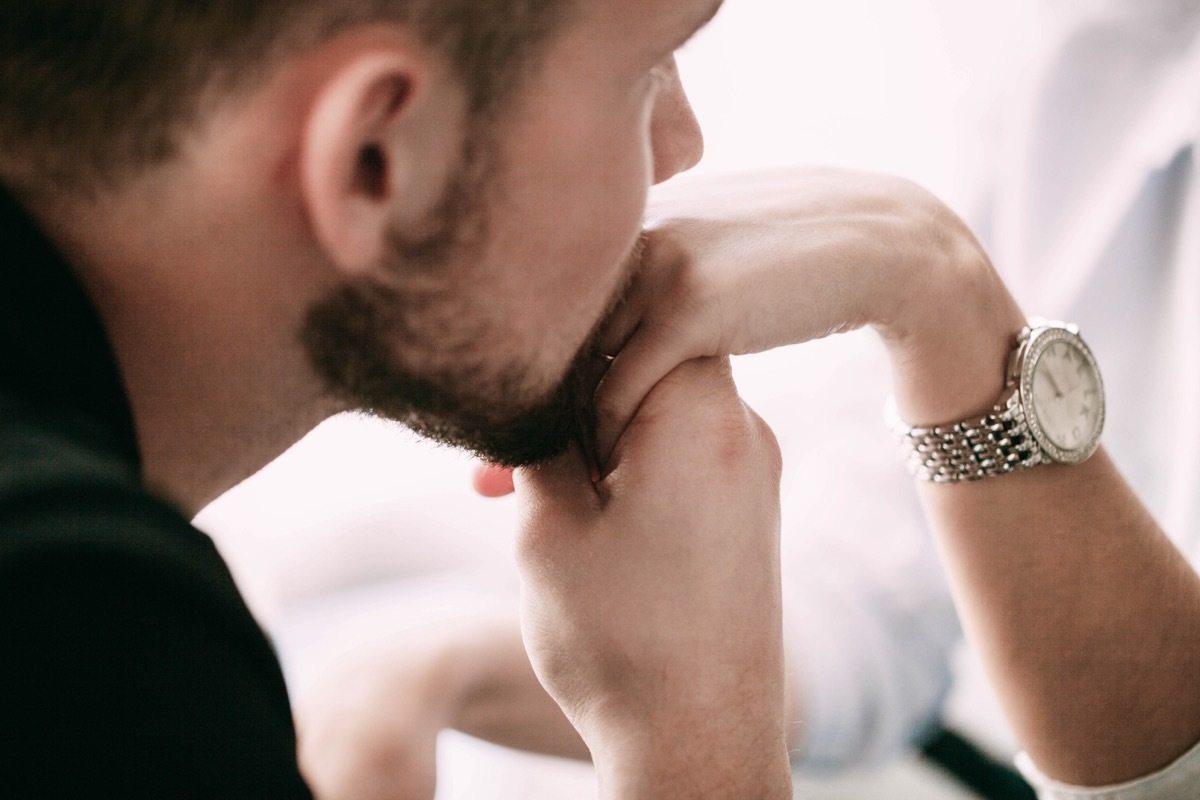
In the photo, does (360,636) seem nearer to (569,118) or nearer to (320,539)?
(320,539)

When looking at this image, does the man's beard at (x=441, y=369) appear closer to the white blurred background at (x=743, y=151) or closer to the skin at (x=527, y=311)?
the skin at (x=527, y=311)

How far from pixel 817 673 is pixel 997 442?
544mm

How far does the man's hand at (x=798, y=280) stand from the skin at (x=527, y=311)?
4 centimetres

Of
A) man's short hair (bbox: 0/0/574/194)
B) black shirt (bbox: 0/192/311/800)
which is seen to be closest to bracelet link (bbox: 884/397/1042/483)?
man's short hair (bbox: 0/0/574/194)

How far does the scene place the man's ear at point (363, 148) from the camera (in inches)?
22.3

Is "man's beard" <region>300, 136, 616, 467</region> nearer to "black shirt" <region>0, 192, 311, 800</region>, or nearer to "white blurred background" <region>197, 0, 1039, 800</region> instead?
"black shirt" <region>0, 192, 311, 800</region>

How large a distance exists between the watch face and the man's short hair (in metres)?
0.63

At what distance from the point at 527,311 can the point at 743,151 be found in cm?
108

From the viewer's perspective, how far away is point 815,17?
166cm

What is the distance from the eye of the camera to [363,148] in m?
0.60

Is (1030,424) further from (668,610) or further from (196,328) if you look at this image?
(196,328)

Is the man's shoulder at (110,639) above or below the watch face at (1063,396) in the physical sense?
above

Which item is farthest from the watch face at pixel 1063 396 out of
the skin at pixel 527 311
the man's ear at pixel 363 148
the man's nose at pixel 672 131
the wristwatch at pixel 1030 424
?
the man's ear at pixel 363 148

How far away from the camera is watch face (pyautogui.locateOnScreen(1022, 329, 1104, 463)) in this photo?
3.05 ft
